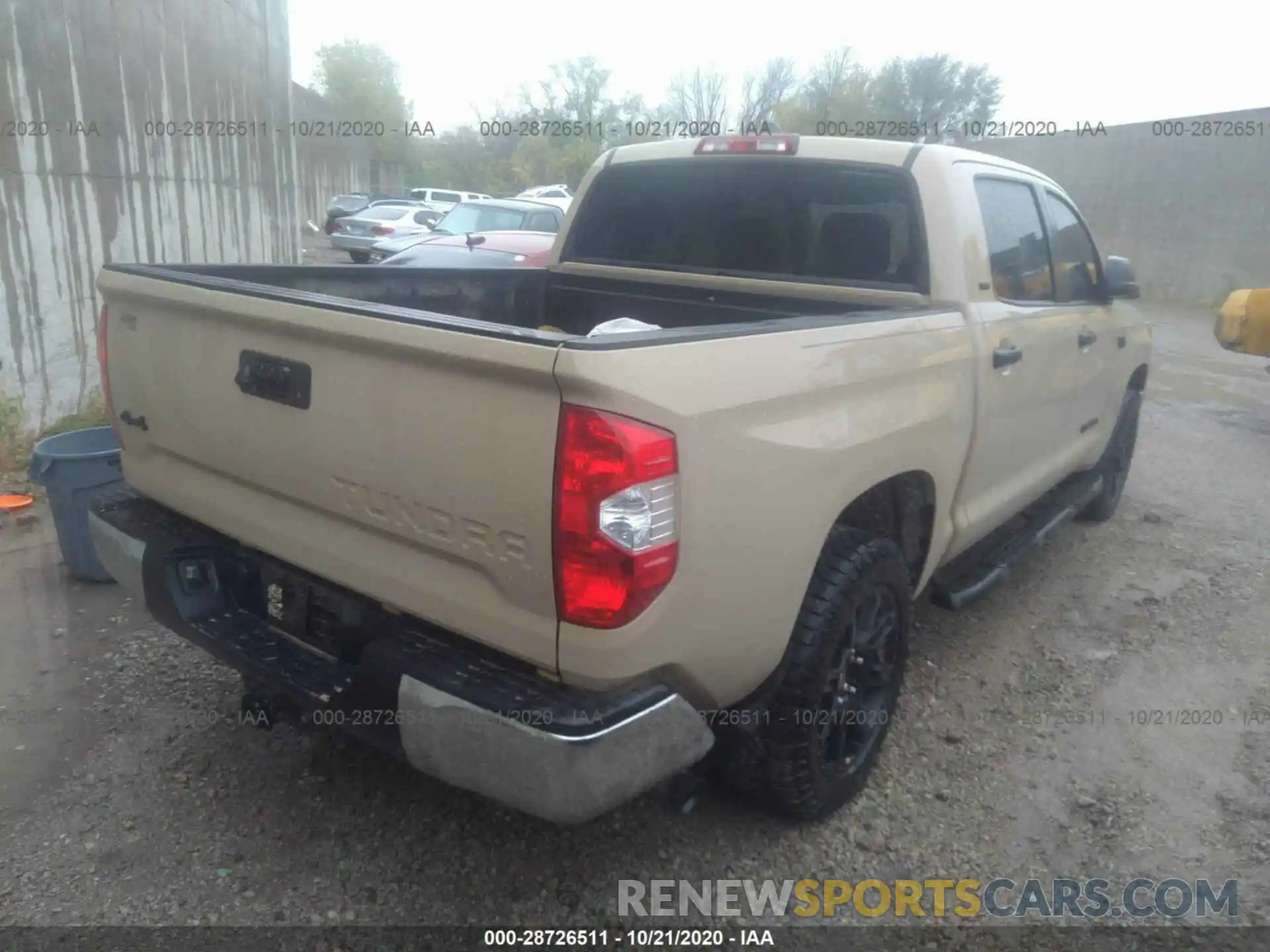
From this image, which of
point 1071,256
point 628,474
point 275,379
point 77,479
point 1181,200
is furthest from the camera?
point 1181,200

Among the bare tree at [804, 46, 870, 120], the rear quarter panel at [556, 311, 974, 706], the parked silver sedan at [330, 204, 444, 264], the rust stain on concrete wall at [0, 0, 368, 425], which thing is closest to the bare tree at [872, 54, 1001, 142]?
the bare tree at [804, 46, 870, 120]

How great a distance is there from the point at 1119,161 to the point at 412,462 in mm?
23082

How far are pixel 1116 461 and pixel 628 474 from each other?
15.3 feet

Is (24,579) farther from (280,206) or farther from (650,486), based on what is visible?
(280,206)

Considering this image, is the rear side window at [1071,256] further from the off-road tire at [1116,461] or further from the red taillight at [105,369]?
the red taillight at [105,369]

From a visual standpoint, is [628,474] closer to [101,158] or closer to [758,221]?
[758,221]

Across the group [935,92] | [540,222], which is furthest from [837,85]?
[540,222]

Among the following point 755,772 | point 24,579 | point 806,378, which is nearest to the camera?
point 806,378

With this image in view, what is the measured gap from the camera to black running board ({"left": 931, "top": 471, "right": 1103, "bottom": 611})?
A: 3.58 m

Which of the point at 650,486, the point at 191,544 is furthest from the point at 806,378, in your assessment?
the point at 191,544

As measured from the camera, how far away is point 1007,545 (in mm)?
4043

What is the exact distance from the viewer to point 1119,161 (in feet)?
69.8

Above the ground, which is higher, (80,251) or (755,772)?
(80,251)

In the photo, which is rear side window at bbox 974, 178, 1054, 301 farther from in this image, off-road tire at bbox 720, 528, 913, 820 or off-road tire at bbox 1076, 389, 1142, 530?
off-road tire at bbox 1076, 389, 1142, 530
